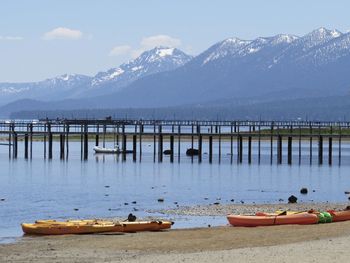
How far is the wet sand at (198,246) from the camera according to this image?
29094 mm

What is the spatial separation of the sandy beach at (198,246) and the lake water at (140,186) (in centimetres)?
337

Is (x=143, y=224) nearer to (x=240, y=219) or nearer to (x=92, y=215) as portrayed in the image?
(x=240, y=219)

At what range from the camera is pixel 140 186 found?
215 ft

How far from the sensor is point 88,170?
273 ft

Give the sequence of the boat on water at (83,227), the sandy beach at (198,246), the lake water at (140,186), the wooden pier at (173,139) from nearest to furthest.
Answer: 1. the sandy beach at (198,246)
2. the boat on water at (83,227)
3. the lake water at (140,186)
4. the wooden pier at (173,139)

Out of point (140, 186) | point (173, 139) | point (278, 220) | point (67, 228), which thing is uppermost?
point (173, 139)

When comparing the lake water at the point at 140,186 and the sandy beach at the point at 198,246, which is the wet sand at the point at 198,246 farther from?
the lake water at the point at 140,186

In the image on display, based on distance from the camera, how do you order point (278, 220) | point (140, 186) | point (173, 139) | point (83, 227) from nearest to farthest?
point (83, 227) → point (278, 220) → point (140, 186) → point (173, 139)

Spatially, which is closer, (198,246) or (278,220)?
(198,246)

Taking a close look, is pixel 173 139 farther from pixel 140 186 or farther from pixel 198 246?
pixel 198 246

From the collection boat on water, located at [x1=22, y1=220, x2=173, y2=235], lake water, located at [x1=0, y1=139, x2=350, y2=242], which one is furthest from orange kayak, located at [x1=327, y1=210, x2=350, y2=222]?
boat on water, located at [x1=22, y1=220, x2=173, y2=235]

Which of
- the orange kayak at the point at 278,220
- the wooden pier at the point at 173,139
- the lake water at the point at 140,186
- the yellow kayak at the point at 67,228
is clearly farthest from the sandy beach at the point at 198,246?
the wooden pier at the point at 173,139

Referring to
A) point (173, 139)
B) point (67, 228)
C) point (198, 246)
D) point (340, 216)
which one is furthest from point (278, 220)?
point (173, 139)

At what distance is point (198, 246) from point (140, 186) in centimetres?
3259
